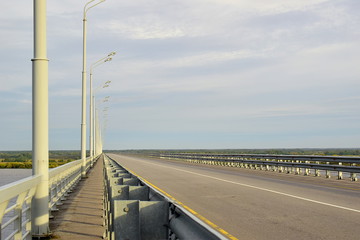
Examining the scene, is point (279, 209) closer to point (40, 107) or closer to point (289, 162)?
point (40, 107)

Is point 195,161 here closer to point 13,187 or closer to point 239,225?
point 239,225

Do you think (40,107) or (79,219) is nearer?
(40,107)

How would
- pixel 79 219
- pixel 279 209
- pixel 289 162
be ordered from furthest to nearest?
1. pixel 289 162
2. pixel 279 209
3. pixel 79 219

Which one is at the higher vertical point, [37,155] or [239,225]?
[37,155]

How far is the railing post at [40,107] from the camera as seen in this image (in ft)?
34.4

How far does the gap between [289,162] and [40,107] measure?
906 inches

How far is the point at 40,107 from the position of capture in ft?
34.6

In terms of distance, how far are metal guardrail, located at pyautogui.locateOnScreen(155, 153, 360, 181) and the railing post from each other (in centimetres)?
1657

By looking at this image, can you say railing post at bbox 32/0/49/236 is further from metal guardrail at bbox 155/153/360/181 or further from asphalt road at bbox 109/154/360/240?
metal guardrail at bbox 155/153/360/181

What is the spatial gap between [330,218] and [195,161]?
50.5 meters

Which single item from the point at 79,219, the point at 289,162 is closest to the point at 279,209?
the point at 79,219

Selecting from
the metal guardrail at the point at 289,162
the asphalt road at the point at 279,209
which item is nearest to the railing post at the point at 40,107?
the asphalt road at the point at 279,209

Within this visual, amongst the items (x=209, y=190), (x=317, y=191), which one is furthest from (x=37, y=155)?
(x=317, y=191)

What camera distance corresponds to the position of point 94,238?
10109 millimetres
